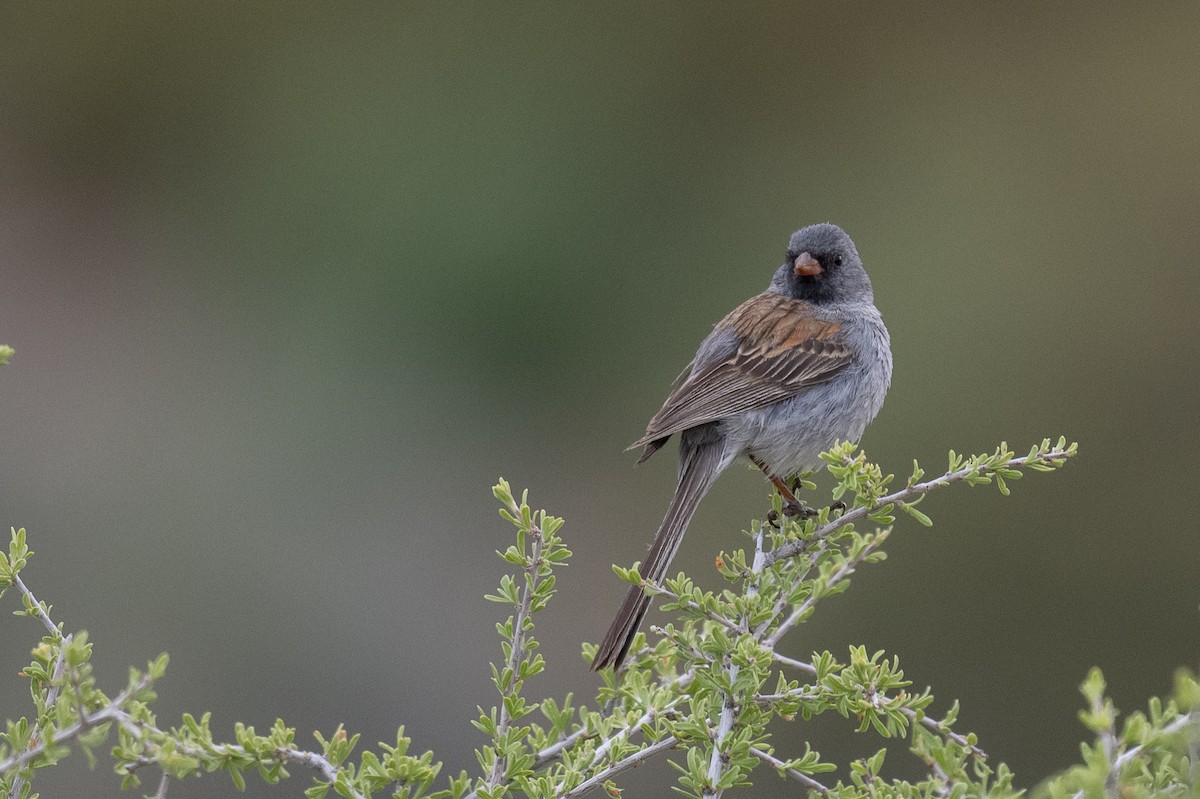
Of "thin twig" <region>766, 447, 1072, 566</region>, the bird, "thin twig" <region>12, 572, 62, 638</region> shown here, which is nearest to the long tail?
the bird

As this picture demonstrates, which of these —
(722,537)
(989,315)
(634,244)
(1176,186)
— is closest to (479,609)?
(722,537)

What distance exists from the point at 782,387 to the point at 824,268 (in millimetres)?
796

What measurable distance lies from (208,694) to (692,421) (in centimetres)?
424

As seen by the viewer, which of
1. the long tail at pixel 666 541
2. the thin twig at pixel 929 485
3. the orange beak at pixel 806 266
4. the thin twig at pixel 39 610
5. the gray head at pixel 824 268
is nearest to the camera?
the thin twig at pixel 39 610

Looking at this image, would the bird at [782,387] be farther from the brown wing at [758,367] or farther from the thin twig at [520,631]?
the thin twig at [520,631]

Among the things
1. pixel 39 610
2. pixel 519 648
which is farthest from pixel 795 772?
pixel 39 610

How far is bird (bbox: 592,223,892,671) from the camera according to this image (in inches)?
173

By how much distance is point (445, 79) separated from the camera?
9383mm

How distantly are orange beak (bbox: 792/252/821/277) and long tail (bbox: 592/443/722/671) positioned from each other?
95 centimetres

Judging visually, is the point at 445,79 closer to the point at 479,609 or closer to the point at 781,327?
the point at 479,609

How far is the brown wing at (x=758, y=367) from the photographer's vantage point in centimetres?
438

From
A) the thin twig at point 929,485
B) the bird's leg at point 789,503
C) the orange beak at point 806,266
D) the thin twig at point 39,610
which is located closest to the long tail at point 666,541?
the bird's leg at point 789,503

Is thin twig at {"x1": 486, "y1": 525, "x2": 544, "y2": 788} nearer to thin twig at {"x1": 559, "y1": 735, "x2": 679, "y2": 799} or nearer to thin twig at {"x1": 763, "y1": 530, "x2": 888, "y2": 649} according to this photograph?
thin twig at {"x1": 559, "y1": 735, "x2": 679, "y2": 799}

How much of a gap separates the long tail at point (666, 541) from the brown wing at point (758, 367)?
0.46 ft
